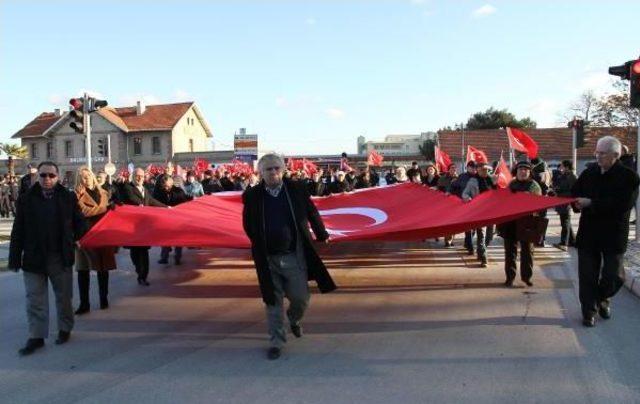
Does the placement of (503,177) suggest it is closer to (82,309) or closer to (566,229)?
(566,229)

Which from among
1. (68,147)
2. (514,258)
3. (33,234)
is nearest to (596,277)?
(514,258)

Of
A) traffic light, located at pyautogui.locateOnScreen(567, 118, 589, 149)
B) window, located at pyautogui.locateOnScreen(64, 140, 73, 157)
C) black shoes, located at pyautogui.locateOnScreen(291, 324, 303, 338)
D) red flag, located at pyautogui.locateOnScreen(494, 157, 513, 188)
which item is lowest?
black shoes, located at pyautogui.locateOnScreen(291, 324, 303, 338)

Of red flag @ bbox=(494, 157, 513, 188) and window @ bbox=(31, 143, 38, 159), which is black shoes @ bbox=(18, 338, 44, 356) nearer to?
red flag @ bbox=(494, 157, 513, 188)

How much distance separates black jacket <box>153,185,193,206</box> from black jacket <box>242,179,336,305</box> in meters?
5.85

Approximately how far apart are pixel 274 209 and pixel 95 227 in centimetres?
268

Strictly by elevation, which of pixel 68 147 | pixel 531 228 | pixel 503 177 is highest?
pixel 68 147

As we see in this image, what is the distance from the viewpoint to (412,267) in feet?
33.6

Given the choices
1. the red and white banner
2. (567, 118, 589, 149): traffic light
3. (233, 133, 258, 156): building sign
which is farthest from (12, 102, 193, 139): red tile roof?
the red and white banner

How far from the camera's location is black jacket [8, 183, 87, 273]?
19.2ft

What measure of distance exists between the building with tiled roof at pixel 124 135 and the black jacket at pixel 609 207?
5816cm

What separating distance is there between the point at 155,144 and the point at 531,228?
5814cm

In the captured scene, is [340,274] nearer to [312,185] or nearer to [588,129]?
[312,185]

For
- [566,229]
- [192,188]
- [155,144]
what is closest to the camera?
[566,229]

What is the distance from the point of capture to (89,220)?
23.8 feet
